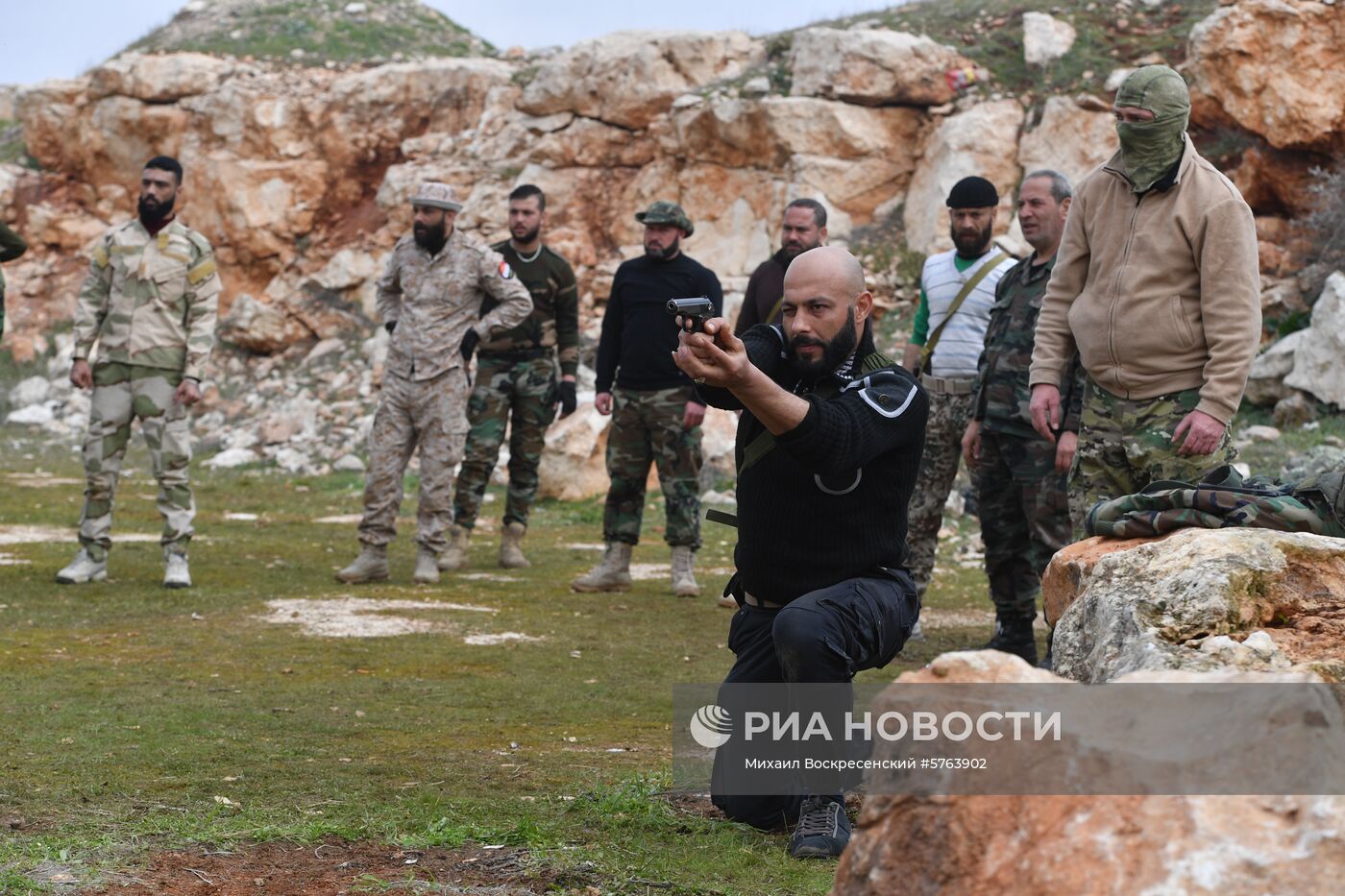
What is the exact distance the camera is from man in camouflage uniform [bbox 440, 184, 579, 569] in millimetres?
9445

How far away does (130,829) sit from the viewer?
3607 millimetres

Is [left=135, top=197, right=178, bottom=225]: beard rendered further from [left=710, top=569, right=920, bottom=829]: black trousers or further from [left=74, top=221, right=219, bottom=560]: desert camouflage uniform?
[left=710, top=569, right=920, bottom=829]: black trousers

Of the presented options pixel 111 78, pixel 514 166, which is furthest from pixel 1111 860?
pixel 111 78

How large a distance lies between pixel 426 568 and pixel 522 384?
1453 millimetres

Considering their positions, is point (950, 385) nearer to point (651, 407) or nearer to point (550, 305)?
point (651, 407)

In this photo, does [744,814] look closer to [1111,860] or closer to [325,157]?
[1111,860]

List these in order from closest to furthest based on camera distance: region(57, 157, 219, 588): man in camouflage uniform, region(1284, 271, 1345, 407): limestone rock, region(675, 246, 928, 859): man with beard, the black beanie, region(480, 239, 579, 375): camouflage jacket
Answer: region(675, 246, 928, 859): man with beard → the black beanie → region(57, 157, 219, 588): man in camouflage uniform → region(480, 239, 579, 375): camouflage jacket → region(1284, 271, 1345, 407): limestone rock

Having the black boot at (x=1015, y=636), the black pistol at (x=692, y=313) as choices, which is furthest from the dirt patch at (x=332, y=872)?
the black boot at (x=1015, y=636)

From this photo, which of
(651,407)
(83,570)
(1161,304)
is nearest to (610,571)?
(651,407)

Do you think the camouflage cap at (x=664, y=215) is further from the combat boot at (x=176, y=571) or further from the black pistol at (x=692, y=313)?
the black pistol at (x=692, y=313)

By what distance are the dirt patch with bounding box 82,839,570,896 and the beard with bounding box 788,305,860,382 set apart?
4.76 feet

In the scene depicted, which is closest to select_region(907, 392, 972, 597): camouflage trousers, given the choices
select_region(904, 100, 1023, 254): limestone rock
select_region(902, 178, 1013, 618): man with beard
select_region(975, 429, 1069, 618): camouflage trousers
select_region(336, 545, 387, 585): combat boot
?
select_region(902, 178, 1013, 618): man with beard

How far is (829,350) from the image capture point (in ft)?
12.4

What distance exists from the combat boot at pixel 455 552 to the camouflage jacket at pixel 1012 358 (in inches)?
166
